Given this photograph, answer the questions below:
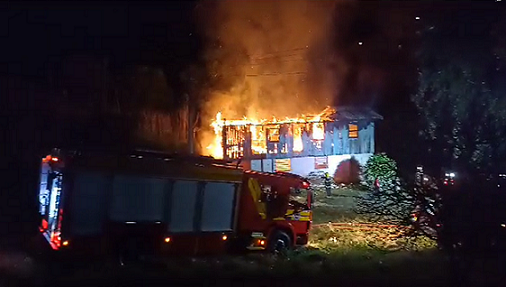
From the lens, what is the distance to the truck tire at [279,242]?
15.9 meters

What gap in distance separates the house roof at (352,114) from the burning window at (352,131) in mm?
375

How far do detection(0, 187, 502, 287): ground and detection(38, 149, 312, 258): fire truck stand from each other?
679 millimetres

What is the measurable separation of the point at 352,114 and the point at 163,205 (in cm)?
2158

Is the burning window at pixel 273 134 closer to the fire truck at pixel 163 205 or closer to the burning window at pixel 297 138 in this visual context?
the burning window at pixel 297 138

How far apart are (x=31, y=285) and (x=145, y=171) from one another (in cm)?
397

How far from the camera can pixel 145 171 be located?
13.7 meters

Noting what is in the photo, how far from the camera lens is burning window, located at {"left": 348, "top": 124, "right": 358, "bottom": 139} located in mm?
33625

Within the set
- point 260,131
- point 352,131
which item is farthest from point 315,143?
point 260,131

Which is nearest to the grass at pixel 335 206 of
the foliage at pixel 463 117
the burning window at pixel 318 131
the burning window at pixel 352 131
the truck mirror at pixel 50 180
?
the burning window at pixel 318 131

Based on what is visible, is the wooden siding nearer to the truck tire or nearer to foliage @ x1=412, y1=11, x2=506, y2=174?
the truck tire

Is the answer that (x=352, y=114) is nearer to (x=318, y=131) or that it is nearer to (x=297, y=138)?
(x=318, y=131)

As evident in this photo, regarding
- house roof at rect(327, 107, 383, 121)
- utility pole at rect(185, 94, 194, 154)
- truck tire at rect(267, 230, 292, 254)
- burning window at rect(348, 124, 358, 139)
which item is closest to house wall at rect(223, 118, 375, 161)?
burning window at rect(348, 124, 358, 139)

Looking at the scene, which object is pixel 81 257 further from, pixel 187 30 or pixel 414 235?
pixel 187 30

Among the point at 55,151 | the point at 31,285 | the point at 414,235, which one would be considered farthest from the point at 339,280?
the point at 55,151
